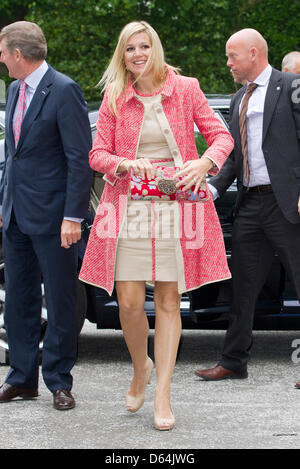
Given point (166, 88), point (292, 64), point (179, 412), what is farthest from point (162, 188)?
point (292, 64)

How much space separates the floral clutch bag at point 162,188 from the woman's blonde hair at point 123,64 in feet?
1.24

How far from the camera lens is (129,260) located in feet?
14.5

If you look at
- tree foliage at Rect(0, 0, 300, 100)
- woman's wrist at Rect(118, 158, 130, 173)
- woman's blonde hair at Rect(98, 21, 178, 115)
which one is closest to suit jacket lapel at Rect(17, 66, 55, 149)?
woman's blonde hair at Rect(98, 21, 178, 115)

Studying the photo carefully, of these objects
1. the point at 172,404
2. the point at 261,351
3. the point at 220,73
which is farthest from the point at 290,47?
the point at 172,404

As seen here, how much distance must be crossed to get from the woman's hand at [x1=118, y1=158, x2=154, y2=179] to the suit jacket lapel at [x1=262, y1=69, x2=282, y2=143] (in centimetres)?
107

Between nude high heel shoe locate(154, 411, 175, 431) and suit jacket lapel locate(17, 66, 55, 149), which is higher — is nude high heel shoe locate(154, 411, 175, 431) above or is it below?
below

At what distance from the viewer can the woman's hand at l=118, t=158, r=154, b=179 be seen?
13.7ft

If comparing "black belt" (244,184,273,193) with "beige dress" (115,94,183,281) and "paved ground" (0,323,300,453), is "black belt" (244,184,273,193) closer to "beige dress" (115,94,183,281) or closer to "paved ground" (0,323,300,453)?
"beige dress" (115,94,183,281)

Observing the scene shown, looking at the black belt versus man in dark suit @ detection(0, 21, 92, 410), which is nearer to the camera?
man in dark suit @ detection(0, 21, 92, 410)

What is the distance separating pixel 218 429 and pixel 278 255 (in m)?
1.28

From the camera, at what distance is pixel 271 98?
5.08 meters

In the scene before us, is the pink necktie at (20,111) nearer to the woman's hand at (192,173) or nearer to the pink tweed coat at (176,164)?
the pink tweed coat at (176,164)

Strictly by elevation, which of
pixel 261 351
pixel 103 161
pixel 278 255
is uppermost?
pixel 103 161
